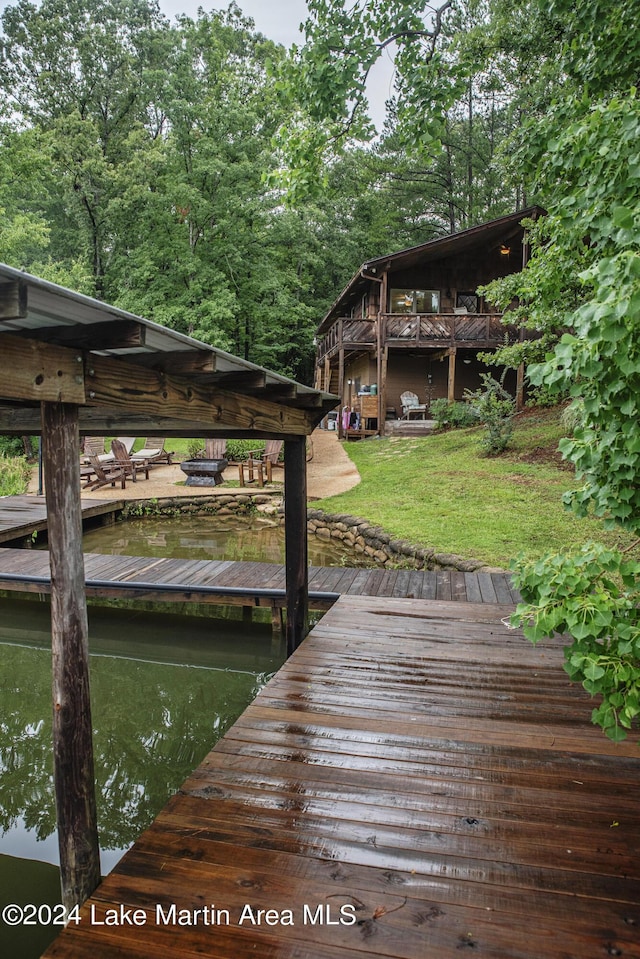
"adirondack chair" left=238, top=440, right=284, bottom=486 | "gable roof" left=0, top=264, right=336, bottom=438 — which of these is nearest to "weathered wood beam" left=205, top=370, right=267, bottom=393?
"gable roof" left=0, top=264, right=336, bottom=438

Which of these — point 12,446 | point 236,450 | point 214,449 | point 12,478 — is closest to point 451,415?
point 236,450

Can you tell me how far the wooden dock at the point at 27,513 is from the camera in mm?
8750

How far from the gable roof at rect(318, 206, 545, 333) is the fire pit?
840 cm

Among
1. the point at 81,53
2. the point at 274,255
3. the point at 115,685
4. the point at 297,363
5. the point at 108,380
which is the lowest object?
the point at 115,685

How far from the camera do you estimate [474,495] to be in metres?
10.6

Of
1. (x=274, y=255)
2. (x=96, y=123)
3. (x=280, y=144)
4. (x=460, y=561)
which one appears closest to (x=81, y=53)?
(x=96, y=123)

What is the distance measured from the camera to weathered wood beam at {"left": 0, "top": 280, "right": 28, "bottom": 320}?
137 cm

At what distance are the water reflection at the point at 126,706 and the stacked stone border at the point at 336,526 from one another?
8.60 feet

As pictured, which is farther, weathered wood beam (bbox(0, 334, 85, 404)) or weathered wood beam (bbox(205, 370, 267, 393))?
weathered wood beam (bbox(205, 370, 267, 393))

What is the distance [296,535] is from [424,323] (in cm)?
1524

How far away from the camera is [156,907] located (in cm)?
184

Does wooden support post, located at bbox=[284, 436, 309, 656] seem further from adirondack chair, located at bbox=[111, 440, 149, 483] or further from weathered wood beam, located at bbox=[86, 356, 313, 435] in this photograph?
adirondack chair, located at bbox=[111, 440, 149, 483]

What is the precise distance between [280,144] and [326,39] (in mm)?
1052

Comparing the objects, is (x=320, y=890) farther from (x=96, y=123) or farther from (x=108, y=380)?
(x=96, y=123)
